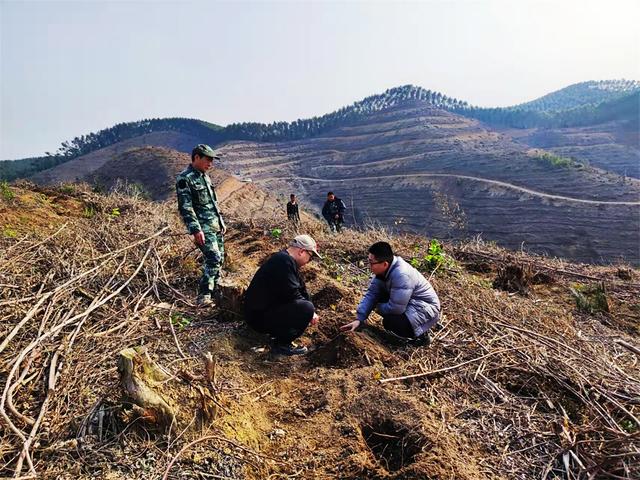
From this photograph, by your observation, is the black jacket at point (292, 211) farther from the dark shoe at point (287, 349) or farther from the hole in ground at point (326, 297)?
the dark shoe at point (287, 349)

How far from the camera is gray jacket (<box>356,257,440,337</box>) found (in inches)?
135

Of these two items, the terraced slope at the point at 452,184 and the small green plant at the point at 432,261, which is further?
the terraced slope at the point at 452,184

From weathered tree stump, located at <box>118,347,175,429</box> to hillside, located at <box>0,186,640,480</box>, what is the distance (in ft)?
0.07

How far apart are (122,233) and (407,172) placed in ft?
147

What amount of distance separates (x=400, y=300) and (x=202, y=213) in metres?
2.51

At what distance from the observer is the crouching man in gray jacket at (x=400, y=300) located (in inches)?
135

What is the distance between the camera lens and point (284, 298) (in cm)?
340

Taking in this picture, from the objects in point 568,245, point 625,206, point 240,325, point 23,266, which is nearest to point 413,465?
point 240,325

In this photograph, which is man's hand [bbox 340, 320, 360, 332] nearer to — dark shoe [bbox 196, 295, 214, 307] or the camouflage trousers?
dark shoe [bbox 196, 295, 214, 307]

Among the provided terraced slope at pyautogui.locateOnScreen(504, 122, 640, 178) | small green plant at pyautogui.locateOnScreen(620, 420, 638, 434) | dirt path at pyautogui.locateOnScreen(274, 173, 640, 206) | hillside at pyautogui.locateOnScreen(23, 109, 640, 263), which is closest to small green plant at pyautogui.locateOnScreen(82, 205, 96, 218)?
small green plant at pyautogui.locateOnScreen(620, 420, 638, 434)

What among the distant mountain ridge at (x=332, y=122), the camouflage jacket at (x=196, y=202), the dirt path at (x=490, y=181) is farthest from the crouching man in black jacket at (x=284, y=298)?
the distant mountain ridge at (x=332, y=122)

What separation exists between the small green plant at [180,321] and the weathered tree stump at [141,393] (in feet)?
5.04

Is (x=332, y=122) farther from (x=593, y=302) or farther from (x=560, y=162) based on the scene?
(x=593, y=302)

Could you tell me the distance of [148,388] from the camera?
2.08 meters
